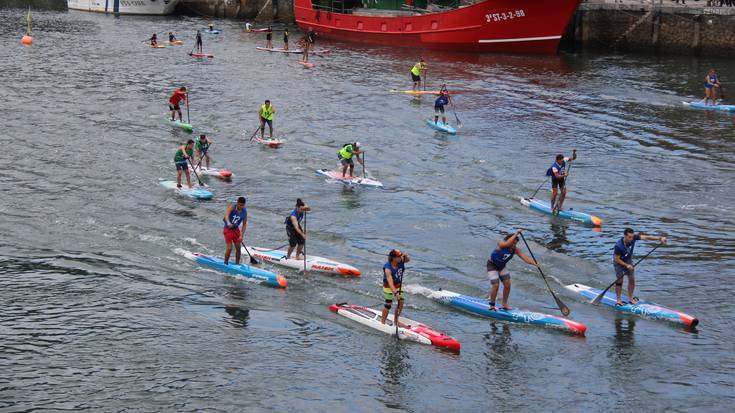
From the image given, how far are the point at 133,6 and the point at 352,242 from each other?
80302 mm

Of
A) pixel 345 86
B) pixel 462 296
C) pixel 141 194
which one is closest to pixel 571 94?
pixel 345 86

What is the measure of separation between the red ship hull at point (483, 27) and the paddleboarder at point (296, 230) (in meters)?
43.5

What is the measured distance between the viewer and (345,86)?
5781 cm

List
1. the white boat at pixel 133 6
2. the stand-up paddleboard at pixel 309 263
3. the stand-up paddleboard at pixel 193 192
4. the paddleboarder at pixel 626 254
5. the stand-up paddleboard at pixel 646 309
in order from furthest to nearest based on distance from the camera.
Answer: the white boat at pixel 133 6, the stand-up paddleboard at pixel 193 192, the stand-up paddleboard at pixel 309 263, the stand-up paddleboard at pixel 646 309, the paddleboarder at pixel 626 254

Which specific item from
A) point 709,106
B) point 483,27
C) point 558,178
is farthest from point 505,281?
point 483,27

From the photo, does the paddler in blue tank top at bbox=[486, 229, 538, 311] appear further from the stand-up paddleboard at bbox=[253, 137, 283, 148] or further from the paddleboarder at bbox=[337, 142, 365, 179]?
the stand-up paddleboard at bbox=[253, 137, 283, 148]

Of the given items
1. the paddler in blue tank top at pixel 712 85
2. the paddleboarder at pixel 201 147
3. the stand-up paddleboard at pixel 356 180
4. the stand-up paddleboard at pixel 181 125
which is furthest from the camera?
the paddler in blue tank top at pixel 712 85

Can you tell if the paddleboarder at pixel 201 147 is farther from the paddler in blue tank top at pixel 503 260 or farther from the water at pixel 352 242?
the paddler in blue tank top at pixel 503 260

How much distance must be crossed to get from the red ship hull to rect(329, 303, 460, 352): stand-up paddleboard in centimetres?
4643

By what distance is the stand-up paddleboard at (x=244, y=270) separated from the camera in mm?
25609

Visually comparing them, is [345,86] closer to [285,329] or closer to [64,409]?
[285,329]

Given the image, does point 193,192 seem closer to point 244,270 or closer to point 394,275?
point 244,270

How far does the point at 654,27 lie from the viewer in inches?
2581

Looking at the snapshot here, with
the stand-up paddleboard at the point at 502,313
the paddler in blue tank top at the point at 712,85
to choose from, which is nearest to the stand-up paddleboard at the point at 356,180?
the stand-up paddleboard at the point at 502,313
